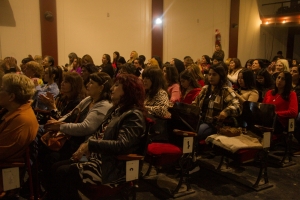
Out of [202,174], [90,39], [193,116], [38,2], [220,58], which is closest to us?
[193,116]

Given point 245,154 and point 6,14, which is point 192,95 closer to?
point 245,154

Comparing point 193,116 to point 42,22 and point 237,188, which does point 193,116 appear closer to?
point 237,188

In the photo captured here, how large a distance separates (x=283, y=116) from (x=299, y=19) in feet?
29.9

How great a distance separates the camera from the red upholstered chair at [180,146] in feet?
9.04

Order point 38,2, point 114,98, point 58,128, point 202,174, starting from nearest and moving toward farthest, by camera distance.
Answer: point 114,98 < point 58,128 < point 202,174 < point 38,2

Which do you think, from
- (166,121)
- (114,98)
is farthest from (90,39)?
(114,98)

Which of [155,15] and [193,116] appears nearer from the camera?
[193,116]

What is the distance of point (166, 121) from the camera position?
3131 millimetres

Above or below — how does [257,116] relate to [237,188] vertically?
above

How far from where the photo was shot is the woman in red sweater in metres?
3.64

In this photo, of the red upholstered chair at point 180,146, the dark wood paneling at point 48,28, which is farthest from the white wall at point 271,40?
the red upholstered chair at point 180,146

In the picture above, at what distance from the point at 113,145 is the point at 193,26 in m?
9.47

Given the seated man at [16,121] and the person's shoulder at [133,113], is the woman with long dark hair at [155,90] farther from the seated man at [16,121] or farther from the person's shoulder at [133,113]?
the seated man at [16,121]

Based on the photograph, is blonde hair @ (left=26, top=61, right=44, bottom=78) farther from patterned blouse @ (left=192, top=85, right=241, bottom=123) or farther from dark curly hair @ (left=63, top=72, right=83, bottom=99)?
patterned blouse @ (left=192, top=85, right=241, bottom=123)
